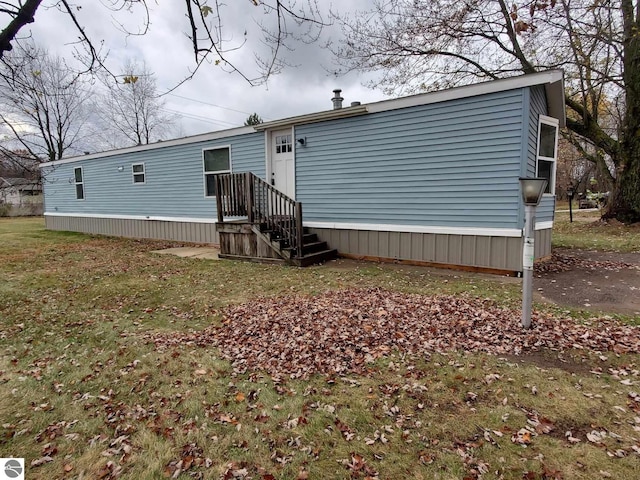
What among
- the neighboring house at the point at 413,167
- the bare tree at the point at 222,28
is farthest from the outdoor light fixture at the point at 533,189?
the neighboring house at the point at 413,167

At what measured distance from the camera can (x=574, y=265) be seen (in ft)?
22.7

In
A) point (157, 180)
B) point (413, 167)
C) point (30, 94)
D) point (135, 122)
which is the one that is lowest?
point (413, 167)

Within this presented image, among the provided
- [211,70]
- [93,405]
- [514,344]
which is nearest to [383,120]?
[211,70]

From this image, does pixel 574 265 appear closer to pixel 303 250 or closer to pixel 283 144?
pixel 303 250

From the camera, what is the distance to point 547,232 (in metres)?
7.25

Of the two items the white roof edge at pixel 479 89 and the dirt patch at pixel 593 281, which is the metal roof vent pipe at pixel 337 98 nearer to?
the white roof edge at pixel 479 89

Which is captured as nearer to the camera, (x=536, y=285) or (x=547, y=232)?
(x=536, y=285)

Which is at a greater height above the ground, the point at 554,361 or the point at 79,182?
the point at 79,182

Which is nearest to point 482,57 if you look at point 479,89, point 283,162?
point 479,89

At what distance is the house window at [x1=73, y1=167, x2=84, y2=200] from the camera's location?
13.9 metres

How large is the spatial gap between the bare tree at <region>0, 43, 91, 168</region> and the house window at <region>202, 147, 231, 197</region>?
3055 mm

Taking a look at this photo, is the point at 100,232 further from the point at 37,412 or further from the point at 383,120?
the point at 37,412

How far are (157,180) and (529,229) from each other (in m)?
10.8

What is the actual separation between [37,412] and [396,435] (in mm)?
2474
